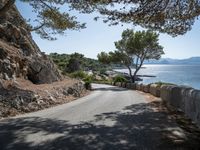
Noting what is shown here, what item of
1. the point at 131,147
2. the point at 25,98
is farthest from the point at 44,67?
the point at 131,147

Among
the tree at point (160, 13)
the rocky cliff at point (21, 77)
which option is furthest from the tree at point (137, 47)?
the tree at point (160, 13)

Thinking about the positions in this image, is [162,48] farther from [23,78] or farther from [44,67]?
[23,78]

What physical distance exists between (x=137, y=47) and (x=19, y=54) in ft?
126

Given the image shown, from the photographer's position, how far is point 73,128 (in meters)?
10.5

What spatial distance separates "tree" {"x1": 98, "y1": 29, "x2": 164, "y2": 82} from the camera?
193 feet

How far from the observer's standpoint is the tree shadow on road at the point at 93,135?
8078 mm

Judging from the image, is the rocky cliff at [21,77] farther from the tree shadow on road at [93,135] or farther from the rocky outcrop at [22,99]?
the tree shadow on road at [93,135]

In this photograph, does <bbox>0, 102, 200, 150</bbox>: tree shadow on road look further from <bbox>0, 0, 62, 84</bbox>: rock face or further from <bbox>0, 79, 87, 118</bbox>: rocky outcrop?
<bbox>0, 0, 62, 84</bbox>: rock face

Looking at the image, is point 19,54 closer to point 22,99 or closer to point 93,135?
point 22,99

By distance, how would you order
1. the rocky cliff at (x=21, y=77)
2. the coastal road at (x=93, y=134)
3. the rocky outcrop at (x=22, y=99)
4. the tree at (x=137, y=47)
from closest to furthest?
the coastal road at (x=93, y=134), the rocky outcrop at (x=22, y=99), the rocky cliff at (x=21, y=77), the tree at (x=137, y=47)

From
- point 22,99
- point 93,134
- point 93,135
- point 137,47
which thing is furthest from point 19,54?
point 137,47

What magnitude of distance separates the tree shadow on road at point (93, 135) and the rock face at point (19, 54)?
9219 mm

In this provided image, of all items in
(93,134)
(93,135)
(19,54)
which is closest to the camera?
(93,135)

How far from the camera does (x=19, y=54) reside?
2323 centimetres
